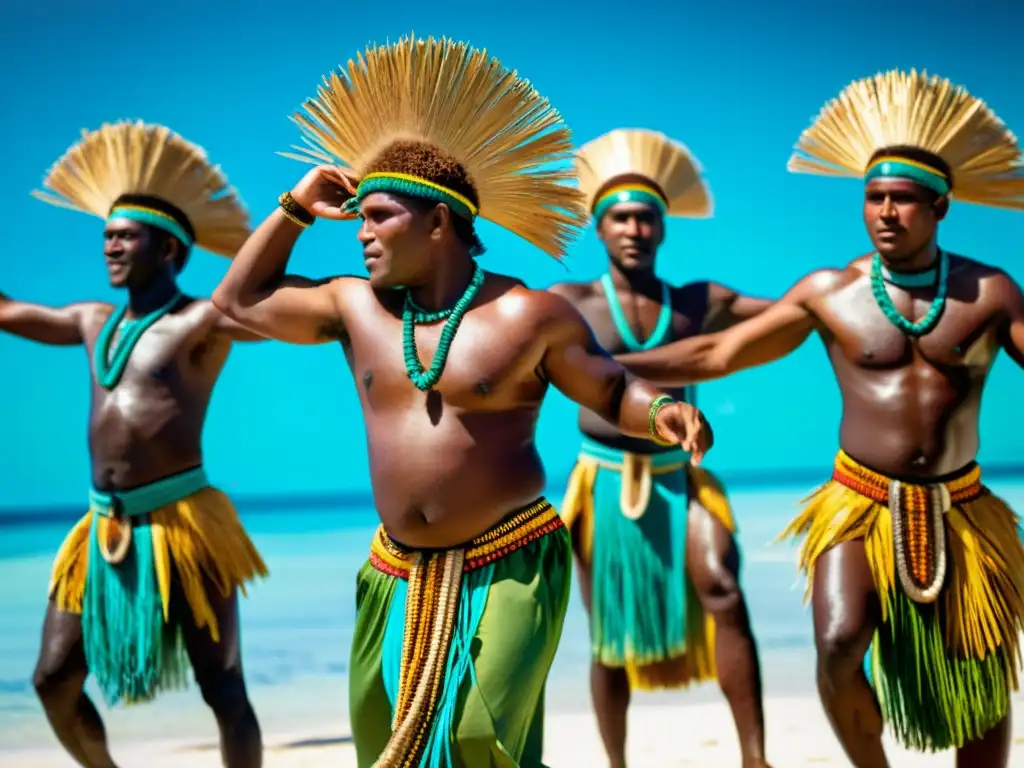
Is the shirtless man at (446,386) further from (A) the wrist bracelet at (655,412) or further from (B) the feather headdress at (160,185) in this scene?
(B) the feather headdress at (160,185)

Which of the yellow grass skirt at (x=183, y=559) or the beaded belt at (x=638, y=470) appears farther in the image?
the beaded belt at (x=638, y=470)

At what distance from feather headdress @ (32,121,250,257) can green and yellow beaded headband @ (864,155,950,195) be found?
5.59 feet

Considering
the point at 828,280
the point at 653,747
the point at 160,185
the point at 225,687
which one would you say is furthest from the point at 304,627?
the point at 828,280

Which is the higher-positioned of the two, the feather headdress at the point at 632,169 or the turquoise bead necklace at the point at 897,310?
the feather headdress at the point at 632,169

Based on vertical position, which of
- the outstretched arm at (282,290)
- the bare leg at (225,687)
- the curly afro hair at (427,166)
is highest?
the curly afro hair at (427,166)

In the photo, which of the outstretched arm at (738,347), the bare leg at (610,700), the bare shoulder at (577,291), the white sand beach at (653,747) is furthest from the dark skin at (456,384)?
the white sand beach at (653,747)

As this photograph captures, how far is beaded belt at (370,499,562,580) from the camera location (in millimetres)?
2576

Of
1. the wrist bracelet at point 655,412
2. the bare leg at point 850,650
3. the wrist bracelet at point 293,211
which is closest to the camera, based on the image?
the wrist bracelet at point 655,412

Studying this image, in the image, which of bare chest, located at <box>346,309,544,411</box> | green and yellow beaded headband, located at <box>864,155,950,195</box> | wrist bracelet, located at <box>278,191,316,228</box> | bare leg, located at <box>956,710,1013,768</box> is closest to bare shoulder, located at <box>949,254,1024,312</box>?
green and yellow beaded headband, located at <box>864,155,950,195</box>

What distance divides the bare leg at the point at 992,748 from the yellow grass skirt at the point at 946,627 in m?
0.04

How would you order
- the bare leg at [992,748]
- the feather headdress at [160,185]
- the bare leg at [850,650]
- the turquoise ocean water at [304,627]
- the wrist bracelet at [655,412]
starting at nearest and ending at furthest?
the wrist bracelet at [655,412], the bare leg at [850,650], the bare leg at [992,748], the feather headdress at [160,185], the turquoise ocean water at [304,627]

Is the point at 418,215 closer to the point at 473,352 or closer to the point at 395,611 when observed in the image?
the point at 473,352

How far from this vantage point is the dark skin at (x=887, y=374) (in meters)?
3.16

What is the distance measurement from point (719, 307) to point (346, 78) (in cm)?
185
